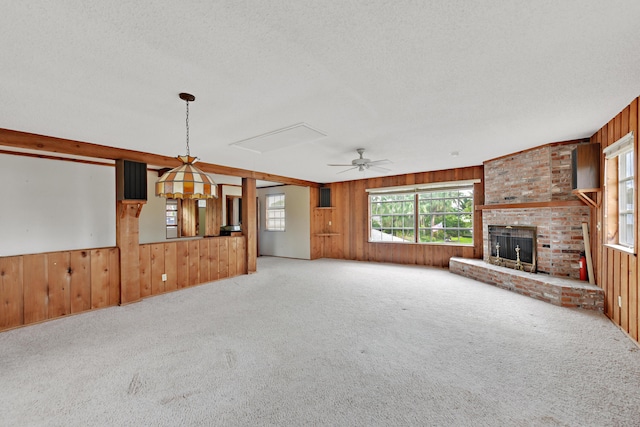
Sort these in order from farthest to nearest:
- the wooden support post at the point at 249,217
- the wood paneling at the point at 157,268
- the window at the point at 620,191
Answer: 1. the wooden support post at the point at 249,217
2. the wood paneling at the point at 157,268
3. the window at the point at 620,191

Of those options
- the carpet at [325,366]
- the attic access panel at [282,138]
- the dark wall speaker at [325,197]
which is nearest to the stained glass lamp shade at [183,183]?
the attic access panel at [282,138]

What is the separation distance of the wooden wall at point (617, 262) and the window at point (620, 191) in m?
0.04

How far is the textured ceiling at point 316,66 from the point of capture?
1.45 meters

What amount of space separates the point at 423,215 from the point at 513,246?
2161 mm

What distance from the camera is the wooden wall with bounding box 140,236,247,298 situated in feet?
15.1

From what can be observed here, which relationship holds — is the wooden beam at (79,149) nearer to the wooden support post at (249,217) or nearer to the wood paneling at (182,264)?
the wooden support post at (249,217)

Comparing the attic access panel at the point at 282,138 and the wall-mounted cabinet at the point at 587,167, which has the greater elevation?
the attic access panel at the point at 282,138

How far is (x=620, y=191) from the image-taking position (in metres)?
3.26

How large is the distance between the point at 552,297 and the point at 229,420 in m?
4.47

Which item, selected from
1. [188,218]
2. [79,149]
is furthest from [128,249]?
[188,218]

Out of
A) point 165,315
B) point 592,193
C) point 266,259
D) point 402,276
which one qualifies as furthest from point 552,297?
point 266,259

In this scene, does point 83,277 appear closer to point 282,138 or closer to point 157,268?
point 157,268

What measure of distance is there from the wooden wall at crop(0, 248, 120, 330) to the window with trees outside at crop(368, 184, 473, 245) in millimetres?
5950

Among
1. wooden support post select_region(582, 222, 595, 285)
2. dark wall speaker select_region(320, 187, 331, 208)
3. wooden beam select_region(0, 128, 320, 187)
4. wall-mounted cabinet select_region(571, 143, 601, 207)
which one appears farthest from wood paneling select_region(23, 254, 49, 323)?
wooden support post select_region(582, 222, 595, 285)
